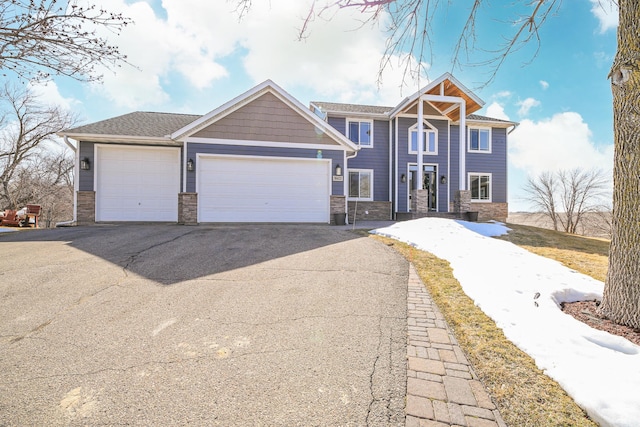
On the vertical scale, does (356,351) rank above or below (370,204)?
below

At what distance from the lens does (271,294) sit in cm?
366

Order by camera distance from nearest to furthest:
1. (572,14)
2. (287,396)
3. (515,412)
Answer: (515,412) → (287,396) → (572,14)

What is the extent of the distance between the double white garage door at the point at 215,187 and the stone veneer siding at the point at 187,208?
0.18 m

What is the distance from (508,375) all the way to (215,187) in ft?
33.0

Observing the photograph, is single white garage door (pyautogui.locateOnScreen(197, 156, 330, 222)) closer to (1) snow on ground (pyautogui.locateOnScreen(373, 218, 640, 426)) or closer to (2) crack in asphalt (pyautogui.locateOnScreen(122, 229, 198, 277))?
(2) crack in asphalt (pyautogui.locateOnScreen(122, 229, 198, 277))

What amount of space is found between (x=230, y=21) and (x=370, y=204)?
1180cm

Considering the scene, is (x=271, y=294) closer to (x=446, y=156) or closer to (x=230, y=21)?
(x=230, y=21)

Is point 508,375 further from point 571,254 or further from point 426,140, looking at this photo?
point 426,140

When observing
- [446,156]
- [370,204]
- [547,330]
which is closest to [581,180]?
[446,156]

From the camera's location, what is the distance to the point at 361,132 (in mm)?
15258

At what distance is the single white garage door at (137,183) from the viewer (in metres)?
10.5

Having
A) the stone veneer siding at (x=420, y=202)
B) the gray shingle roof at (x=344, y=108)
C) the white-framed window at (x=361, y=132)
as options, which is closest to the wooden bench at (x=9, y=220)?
the gray shingle roof at (x=344, y=108)

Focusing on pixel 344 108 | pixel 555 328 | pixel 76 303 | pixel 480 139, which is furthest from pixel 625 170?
pixel 480 139

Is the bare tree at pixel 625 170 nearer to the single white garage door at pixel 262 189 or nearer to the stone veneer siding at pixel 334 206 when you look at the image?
the single white garage door at pixel 262 189
